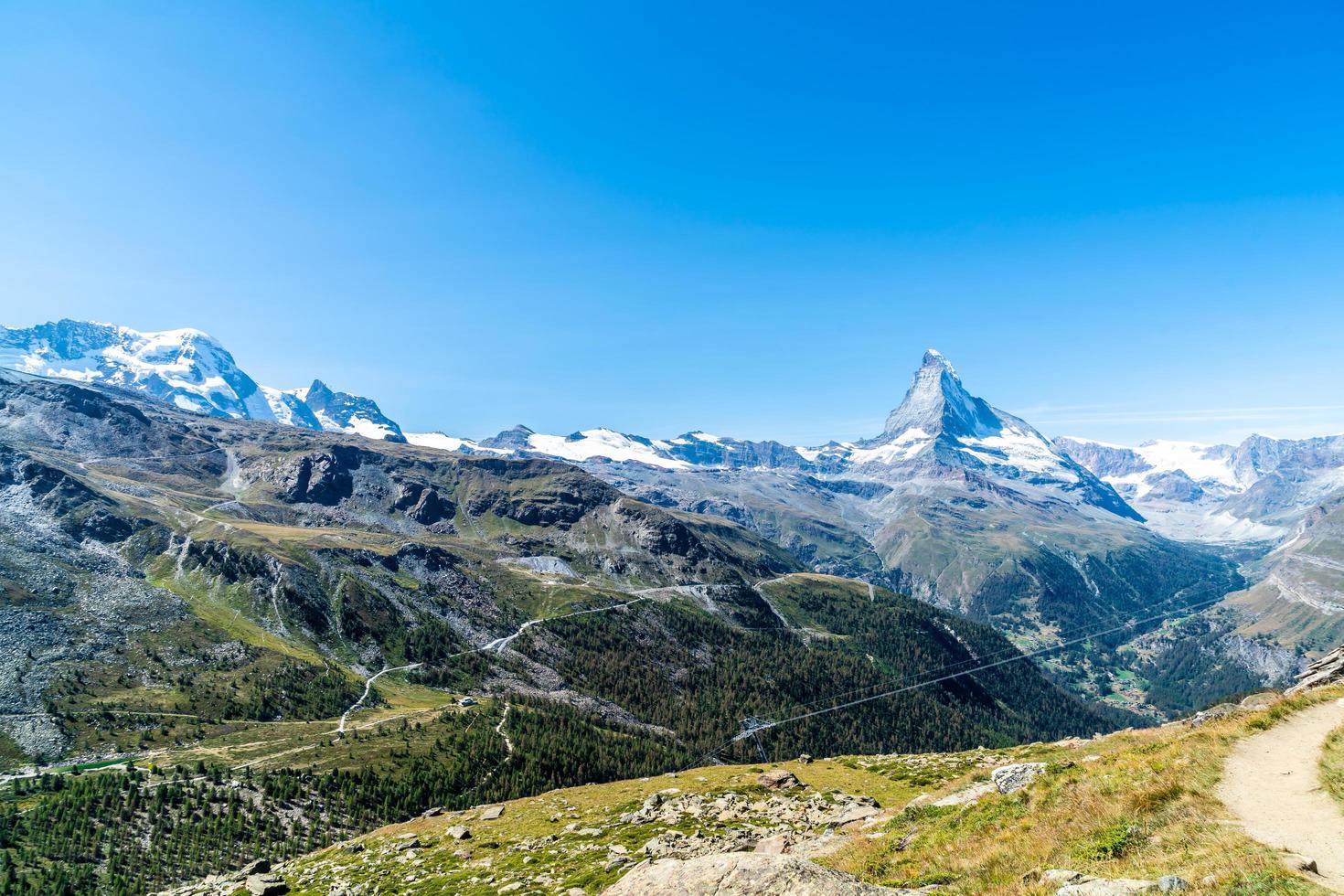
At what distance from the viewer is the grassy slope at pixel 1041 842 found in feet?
55.0

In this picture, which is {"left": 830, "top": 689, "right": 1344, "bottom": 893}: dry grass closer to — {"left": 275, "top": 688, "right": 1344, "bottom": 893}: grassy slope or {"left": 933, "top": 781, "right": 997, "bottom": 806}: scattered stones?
{"left": 275, "top": 688, "right": 1344, "bottom": 893}: grassy slope

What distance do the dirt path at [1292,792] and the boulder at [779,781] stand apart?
45943 mm

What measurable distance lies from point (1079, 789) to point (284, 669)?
233305 millimetres

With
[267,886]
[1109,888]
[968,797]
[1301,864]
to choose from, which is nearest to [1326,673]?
[968,797]

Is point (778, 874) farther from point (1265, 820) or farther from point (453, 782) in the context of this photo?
point (453, 782)

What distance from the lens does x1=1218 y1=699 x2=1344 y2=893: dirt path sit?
17.2 m

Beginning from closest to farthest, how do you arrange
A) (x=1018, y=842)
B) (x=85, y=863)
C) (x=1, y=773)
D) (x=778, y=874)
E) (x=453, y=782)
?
(x=778, y=874)
(x=1018, y=842)
(x=85, y=863)
(x=1, y=773)
(x=453, y=782)

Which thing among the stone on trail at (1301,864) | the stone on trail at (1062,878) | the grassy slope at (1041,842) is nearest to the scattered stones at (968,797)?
the grassy slope at (1041,842)

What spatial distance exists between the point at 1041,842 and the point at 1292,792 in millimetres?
8804

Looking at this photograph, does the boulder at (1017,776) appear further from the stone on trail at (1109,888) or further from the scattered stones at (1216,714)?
the stone on trail at (1109,888)

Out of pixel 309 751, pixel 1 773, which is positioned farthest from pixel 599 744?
pixel 1 773

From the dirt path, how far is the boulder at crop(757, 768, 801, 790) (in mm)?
45943

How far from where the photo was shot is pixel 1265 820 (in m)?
19.0

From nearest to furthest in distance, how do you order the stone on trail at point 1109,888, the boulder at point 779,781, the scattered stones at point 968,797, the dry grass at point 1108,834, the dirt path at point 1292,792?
the stone on trail at point 1109,888 < the dry grass at point 1108,834 < the dirt path at point 1292,792 < the scattered stones at point 968,797 < the boulder at point 779,781
